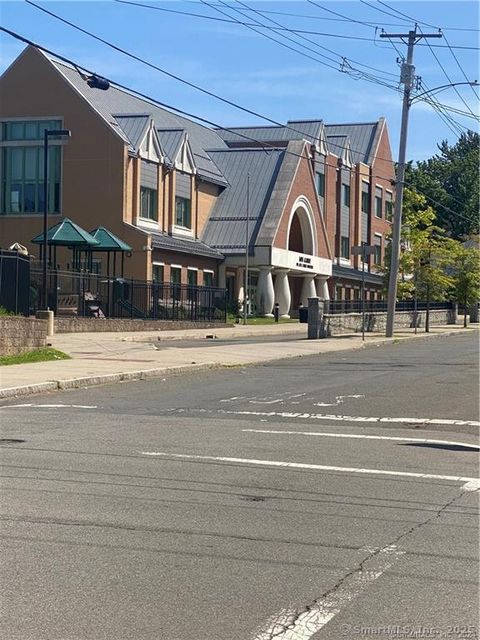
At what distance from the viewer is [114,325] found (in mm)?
37188

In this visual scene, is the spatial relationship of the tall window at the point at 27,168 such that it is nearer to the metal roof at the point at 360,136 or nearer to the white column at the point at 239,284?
the white column at the point at 239,284

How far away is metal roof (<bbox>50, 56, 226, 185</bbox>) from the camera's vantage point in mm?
49531

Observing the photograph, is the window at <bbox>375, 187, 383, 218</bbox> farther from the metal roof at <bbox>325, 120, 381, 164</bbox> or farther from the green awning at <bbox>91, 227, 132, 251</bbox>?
the green awning at <bbox>91, 227, 132, 251</bbox>

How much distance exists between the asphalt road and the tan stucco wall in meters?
34.0

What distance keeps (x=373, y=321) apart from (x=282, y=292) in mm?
15845

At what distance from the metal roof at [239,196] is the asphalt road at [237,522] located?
42.5m

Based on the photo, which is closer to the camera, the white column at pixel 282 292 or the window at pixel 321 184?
the white column at pixel 282 292

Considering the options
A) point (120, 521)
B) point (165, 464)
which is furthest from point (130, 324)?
point (120, 521)

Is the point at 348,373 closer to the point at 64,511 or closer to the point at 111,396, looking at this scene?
the point at 111,396

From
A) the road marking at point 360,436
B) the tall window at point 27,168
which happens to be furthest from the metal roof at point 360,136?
the road marking at point 360,436

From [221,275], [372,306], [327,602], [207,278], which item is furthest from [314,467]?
[221,275]

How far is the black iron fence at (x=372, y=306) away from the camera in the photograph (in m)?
40.1

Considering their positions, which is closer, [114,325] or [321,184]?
[114,325]

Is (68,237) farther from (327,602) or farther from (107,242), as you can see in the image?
(327,602)
